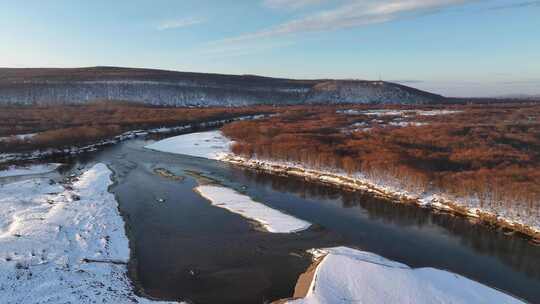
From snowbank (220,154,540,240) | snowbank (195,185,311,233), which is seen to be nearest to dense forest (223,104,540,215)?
snowbank (220,154,540,240)

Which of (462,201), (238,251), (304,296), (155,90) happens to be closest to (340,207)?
(462,201)

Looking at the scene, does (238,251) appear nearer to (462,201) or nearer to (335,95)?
(462,201)

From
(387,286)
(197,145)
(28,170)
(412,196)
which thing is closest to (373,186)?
(412,196)

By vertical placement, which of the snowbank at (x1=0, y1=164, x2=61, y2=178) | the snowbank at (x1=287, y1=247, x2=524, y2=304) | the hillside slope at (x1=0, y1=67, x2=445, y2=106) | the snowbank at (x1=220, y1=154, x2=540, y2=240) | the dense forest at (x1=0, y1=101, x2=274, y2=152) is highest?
the hillside slope at (x1=0, y1=67, x2=445, y2=106)

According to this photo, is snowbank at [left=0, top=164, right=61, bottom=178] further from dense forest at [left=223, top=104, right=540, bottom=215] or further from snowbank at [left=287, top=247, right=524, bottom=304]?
snowbank at [left=287, top=247, right=524, bottom=304]

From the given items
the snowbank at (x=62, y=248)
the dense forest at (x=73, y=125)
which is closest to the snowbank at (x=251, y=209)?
the snowbank at (x=62, y=248)

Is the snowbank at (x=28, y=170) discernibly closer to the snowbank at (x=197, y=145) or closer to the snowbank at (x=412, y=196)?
the snowbank at (x=197, y=145)

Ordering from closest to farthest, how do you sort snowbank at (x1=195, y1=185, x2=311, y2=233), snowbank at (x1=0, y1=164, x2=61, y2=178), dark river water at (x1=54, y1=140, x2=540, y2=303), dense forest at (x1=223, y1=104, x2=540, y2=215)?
dark river water at (x1=54, y1=140, x2=540, y2=303) < snowbank at (x1=195, y1=185, x2=311, y2=233) < dense forest at (x1=223, y1=104, x2=540, y2=215) < snowbank at (x1=0, y1=164, x2=61, y2=178)
